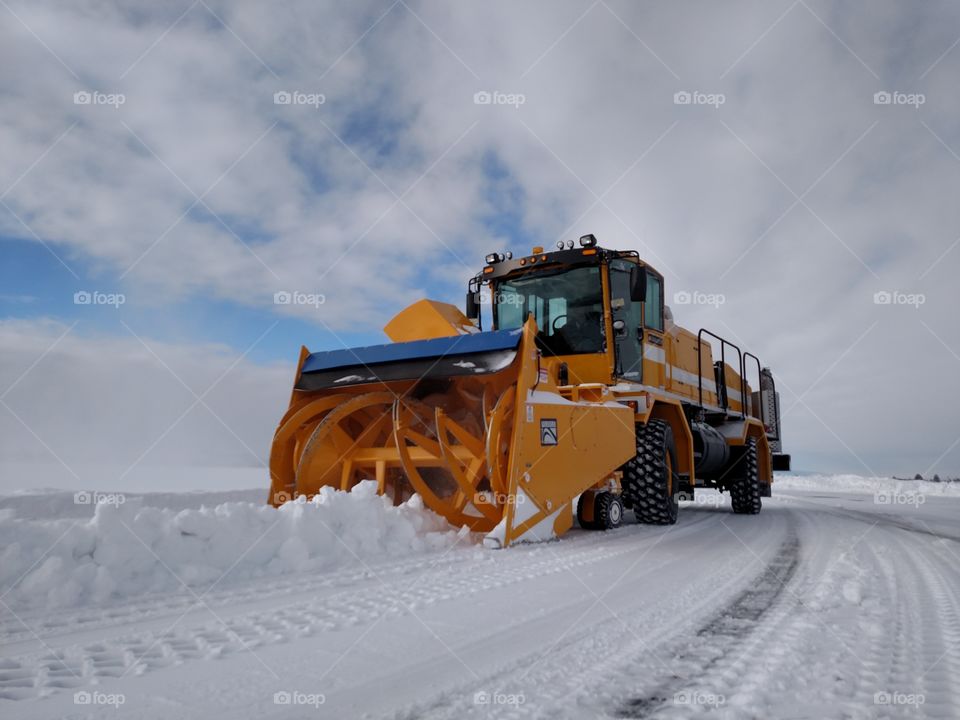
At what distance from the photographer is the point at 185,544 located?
3.70m

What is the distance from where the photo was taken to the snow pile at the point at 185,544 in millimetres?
3098

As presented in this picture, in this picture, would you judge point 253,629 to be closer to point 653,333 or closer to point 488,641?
point 488,641

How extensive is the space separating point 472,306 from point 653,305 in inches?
89.9

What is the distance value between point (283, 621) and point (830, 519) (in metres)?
8.71

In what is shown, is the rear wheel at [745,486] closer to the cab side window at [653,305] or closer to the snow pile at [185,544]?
the cab side window at [653,305]

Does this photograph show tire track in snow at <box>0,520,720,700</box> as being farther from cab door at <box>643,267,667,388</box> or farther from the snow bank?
the snow bank

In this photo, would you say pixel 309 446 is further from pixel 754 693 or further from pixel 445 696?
pixel 754 693

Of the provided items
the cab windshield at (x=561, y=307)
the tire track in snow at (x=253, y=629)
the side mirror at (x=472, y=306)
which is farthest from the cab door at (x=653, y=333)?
the tire track in snow at (x=253, y=629)

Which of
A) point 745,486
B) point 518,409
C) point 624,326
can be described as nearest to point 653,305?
point 624,326

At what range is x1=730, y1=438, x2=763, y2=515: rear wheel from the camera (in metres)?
10.2

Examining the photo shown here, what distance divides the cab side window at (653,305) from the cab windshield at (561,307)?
0.82 metres

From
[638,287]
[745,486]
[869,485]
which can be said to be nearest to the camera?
[638,287]

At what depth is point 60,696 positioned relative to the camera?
1.97 meters

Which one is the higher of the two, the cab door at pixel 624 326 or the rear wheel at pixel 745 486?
the cab door at pixel 624 326
